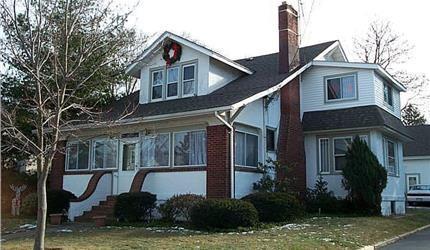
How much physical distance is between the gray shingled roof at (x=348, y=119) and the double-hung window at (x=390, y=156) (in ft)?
2.90

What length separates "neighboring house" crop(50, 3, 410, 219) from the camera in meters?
17.7

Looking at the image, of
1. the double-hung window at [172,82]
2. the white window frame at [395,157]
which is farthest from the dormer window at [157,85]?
the white window frame at [395,157]

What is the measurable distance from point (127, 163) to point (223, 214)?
6833 mm

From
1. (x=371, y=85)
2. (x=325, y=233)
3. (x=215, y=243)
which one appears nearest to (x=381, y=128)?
(x=371, y=85)

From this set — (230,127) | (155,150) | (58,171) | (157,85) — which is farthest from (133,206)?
(58,171)

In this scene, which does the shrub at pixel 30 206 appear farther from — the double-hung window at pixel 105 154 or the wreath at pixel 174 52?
the wreath at pixel 174 52

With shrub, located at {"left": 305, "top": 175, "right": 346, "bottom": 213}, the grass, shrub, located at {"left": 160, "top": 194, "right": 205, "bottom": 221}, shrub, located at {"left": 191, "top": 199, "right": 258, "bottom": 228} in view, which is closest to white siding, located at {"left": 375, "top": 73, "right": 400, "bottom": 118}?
shrub, located at {"left": 305, "top": 175, "right": 346, "bottom": 213}

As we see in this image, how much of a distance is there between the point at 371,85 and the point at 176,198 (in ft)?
31.7

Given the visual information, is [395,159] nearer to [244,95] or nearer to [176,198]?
[244,95]

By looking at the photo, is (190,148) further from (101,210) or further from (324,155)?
(324,155)

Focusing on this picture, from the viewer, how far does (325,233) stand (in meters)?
13.8

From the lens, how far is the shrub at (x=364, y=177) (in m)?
19.3

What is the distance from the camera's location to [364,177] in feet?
63.3

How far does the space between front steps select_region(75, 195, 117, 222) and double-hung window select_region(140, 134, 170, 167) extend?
1840 millimetres
